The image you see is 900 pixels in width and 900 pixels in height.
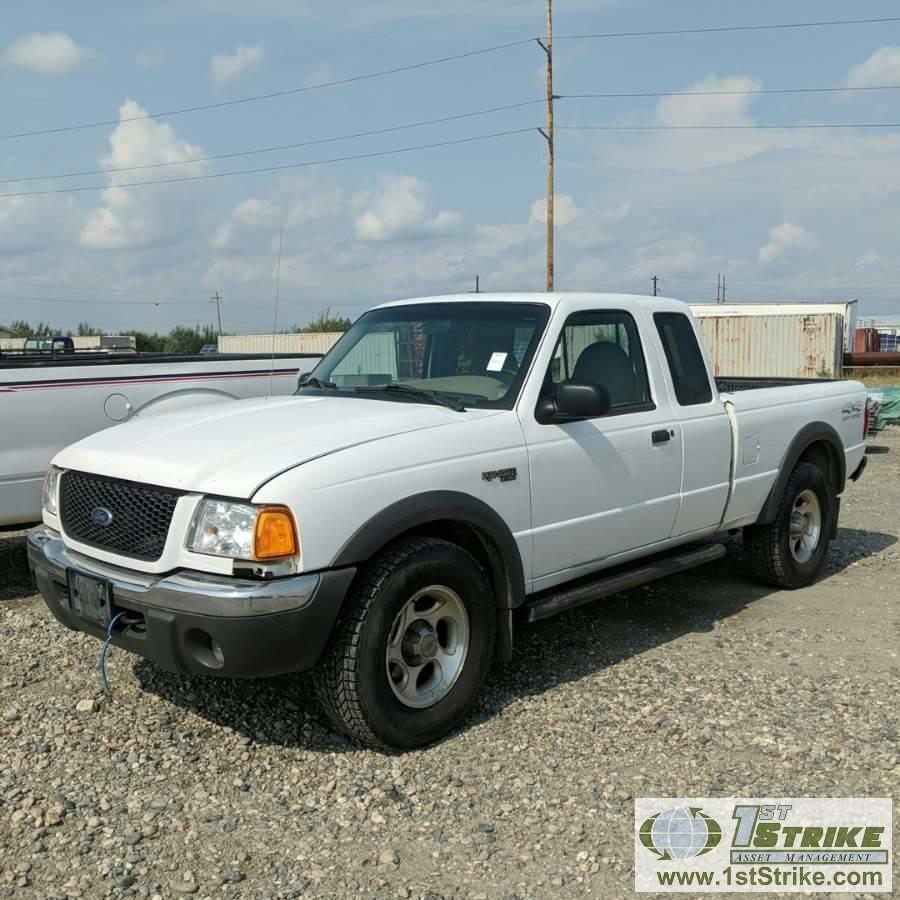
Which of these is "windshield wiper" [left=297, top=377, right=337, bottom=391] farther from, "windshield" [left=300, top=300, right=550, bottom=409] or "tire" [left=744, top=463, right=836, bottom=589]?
"tire" [left=744, top=463, right=836, bottom=589]

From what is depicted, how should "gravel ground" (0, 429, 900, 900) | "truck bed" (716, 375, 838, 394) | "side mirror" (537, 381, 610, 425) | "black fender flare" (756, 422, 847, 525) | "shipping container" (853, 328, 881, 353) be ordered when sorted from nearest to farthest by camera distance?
"gravel ground" (0, 429, 900, 900)
"side mirror" (537, 381, 610, 425)
"black fender flare" (756, 422, 847, 525)
"truck bed" (716, 375, 838, 394)
"shipping container" (853, 328, 881, 353)

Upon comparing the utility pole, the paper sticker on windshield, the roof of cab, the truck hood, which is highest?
the utility pole

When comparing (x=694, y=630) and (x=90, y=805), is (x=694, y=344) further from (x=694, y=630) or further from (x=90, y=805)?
(x=90, y=805)

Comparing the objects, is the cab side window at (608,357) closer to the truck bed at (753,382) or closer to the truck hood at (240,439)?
the truck hood at (240,439)

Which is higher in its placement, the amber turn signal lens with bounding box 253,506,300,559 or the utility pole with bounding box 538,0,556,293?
the utility pole with bounding box 538,0,556,293

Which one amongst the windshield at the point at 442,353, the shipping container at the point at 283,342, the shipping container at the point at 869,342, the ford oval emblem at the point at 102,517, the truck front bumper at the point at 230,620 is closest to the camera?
the truck front bumper at the point at 230,620

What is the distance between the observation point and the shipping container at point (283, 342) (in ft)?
106

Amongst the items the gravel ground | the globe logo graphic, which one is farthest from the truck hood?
the globe logo graphic

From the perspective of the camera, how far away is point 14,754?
3990mm

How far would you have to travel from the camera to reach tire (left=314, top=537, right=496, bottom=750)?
3.83 metres

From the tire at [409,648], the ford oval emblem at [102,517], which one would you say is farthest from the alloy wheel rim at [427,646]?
the ford oval emblem at [102,517]

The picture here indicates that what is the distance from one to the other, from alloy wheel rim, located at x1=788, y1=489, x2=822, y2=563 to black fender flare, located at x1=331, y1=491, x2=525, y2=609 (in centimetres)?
291

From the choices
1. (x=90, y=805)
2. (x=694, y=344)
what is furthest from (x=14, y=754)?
(x=694, y=344)

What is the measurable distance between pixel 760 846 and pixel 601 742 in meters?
0.86
